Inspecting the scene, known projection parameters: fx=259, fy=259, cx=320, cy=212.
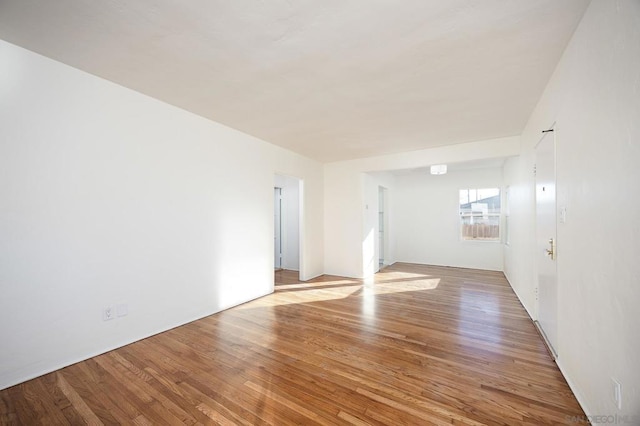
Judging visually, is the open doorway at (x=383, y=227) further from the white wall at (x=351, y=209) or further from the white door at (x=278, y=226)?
the white door at (x=278, y=226)

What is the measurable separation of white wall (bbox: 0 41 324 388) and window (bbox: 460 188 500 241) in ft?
19.0

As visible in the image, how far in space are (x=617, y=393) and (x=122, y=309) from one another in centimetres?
371

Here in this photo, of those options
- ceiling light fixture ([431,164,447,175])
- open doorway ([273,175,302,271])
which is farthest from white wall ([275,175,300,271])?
ceiling light fixture ([431,164,447,175])

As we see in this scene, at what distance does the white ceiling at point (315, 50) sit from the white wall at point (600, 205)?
419 millimetres

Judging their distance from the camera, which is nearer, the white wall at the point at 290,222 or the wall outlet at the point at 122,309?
the wall outlet at the point at 122,309

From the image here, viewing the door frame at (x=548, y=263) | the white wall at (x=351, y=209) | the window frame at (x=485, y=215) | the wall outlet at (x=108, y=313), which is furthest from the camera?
the window frame at (x=485, y=215)

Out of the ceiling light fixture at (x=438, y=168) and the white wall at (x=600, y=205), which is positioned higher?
the ceiling light fixture at (x=438, y=168)

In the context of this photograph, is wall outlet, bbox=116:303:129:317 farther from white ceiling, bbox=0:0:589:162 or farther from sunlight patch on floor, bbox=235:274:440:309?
white ceiling, bbox=0:0:589:162

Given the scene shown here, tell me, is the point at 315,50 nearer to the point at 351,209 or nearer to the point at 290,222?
the point at 351,209

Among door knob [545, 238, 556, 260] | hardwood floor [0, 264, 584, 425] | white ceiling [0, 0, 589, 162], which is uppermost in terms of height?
white ceiling [0, 0, 589, 162]

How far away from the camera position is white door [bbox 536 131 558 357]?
230 centimetres

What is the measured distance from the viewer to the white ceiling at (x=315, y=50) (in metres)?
1.65

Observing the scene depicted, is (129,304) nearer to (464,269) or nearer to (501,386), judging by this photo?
(501,386)

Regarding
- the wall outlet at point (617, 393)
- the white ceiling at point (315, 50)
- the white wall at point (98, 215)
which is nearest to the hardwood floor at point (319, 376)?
the white wall at point (98, 215)
